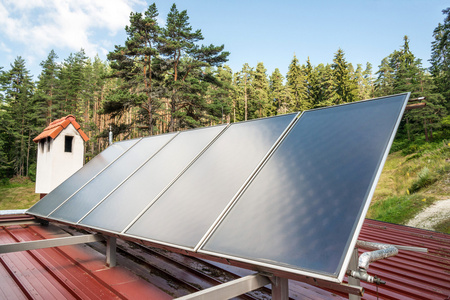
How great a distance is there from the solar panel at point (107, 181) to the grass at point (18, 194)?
28778mm

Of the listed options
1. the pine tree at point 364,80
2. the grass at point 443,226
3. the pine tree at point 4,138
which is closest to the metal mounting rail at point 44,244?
the grass at point 443,226

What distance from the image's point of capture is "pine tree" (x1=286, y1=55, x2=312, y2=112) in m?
41.8

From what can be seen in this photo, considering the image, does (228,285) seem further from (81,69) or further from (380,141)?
(81,69)

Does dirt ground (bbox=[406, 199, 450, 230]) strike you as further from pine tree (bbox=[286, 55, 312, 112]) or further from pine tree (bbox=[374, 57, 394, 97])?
pine tree (bbox=[374, 57, 394, 97])

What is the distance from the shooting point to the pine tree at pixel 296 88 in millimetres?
41781

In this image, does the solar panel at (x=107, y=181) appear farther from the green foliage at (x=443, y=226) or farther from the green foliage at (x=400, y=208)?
the green foliage at (x=400, y=208)

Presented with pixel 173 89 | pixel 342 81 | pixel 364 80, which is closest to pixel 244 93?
pixel 342 81

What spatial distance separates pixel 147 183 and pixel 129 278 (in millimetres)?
707

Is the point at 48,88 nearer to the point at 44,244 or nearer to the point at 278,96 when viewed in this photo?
the point at 278,96

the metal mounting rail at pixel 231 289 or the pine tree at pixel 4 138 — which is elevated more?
the pine tree at pixel 4 138

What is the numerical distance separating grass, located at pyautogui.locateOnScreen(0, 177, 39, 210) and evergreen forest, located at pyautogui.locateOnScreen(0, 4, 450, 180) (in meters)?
1.94

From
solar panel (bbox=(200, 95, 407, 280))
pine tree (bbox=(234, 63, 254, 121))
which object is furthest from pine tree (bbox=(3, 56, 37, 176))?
solar panel (bbox=(200, 95, 407, 280))

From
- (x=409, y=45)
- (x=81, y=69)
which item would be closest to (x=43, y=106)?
(x=81, y=69)

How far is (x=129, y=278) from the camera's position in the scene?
1845 mm
